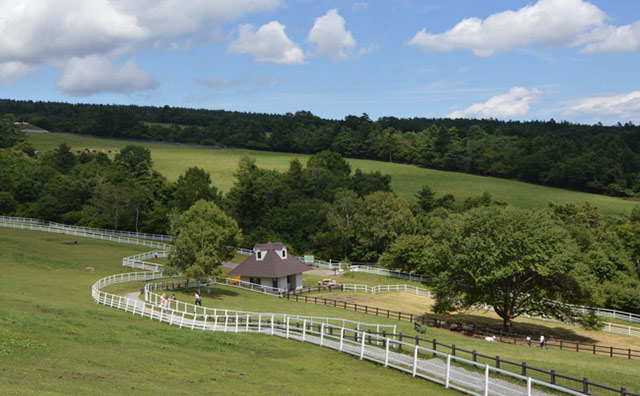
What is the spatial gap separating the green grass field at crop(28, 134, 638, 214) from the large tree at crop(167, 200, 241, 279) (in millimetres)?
61046

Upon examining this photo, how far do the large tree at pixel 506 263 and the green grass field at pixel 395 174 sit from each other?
63.9 meters

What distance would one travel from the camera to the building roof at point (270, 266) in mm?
49031

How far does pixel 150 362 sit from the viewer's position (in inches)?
662

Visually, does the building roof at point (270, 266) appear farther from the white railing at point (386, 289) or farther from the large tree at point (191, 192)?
the large tree at point (191, 192)

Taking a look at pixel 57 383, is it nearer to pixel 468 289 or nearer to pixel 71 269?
pixel 468 289

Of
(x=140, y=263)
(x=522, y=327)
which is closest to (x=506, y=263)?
(x=522, y=327)

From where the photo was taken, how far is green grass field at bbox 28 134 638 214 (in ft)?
341

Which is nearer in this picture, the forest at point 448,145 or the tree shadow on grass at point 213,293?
the tree shadow on grass at point 213,293

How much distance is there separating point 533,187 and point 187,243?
9455cm

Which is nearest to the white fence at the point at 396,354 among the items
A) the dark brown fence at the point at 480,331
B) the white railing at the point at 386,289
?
the dark brown fence at the point at 480,331

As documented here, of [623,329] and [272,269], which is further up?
[272,269]

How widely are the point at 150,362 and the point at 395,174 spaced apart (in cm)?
11054

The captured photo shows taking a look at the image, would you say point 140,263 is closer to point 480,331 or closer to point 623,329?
point 480,331

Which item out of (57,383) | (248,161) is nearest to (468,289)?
(57,383)
